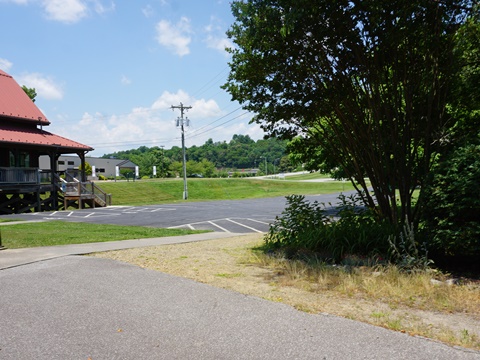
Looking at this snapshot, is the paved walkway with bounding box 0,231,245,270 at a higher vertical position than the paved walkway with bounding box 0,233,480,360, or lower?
lower

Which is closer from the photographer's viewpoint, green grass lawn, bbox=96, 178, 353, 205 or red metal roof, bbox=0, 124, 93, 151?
red metal roof, bbox=0, 124, 93, 151

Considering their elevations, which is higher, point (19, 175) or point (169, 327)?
point (19, 175)

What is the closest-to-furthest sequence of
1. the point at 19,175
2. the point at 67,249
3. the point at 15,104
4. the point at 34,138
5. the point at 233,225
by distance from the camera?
the point at 67,249 < the point at 233,225 < the point at 19,175 < the point at 34,138 < the point at 15,104

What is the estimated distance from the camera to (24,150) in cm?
2942

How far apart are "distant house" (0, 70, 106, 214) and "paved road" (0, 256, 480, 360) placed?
73.8ft

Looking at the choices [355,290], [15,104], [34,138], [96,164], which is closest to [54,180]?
[34,138]

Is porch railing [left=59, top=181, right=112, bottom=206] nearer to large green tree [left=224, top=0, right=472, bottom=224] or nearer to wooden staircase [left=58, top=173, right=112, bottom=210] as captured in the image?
wooden staircase [left=58, top=173, right=112, bottom=210]

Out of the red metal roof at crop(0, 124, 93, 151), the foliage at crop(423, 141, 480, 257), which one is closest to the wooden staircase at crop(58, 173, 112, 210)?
the red metal roof at crop(0, 124, 93, 151)

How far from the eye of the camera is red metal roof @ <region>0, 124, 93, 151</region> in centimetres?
2565

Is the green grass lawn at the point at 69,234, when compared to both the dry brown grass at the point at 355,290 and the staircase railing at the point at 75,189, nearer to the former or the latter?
the dry brown grass at the point at 355,290

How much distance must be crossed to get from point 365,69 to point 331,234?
11.8 ft

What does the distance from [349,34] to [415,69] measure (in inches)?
77.1

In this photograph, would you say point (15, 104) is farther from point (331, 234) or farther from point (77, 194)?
point (331, 234)

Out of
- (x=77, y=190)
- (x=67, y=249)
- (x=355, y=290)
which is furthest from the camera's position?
(x=77, y=190)
